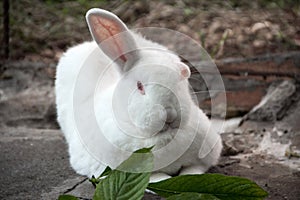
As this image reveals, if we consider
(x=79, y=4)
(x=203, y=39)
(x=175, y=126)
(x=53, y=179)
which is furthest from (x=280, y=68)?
(x=79, y=4)

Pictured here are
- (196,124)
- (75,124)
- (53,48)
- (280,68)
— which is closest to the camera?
(196,124)

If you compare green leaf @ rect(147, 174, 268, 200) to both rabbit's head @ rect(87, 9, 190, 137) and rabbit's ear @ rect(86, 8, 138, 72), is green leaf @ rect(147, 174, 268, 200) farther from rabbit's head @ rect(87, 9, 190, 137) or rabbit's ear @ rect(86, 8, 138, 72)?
rabbit's ear @ rect(86, 8, 138, 72)

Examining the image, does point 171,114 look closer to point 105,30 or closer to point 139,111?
point 139,111

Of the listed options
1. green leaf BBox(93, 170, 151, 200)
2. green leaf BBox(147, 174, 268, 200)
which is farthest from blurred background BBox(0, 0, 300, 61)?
green leaf BBox(93, 170, 151, 200)

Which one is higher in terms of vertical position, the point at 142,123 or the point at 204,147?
the point at 142,123

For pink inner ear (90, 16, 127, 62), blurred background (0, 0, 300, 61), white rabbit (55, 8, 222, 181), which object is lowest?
blurred background (0, 0, 300, 61)

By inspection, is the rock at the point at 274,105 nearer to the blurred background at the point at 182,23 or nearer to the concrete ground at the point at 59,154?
the concrete ground at the point at 59,154

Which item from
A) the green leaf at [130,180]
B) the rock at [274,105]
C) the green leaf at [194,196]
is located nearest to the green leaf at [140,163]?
the green leaf at [130,180]

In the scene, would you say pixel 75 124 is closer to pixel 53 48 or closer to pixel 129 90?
pixel 129 90
